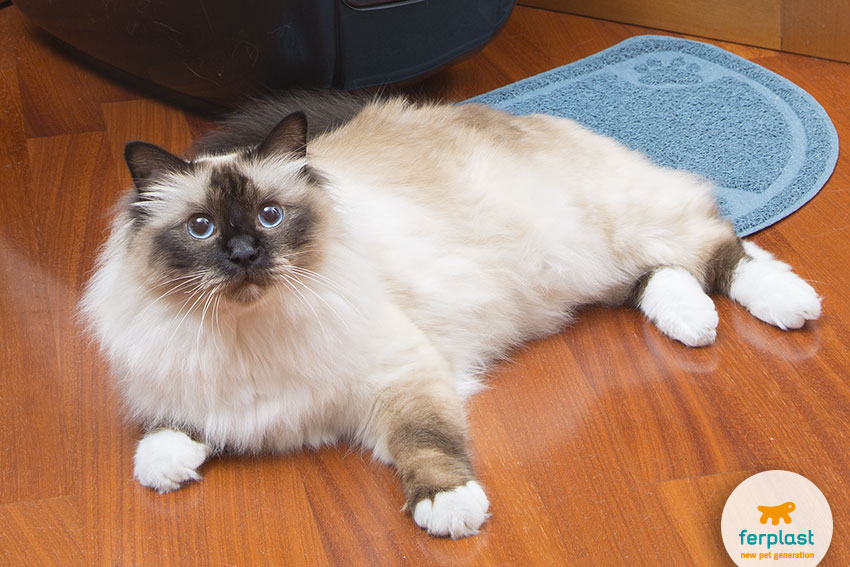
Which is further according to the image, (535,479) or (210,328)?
(535,479)

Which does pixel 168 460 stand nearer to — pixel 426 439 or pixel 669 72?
pixel 426 439

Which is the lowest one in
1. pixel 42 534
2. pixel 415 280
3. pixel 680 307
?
pixel 42 534

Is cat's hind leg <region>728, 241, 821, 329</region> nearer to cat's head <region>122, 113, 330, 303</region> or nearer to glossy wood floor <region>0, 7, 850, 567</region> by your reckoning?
glossy wood floor <region>0, 7, 850, 567</region>

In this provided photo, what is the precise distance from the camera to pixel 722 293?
2004 mm

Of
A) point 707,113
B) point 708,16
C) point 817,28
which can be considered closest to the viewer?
point 707,113

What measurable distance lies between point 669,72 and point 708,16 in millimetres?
341

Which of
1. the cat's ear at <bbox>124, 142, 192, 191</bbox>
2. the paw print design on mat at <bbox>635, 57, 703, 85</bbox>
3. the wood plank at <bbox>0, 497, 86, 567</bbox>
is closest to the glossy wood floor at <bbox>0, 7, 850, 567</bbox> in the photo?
the wood plank at <bbox>0, 497, 86, 567</bbox>

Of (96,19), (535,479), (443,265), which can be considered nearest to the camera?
(535,479)

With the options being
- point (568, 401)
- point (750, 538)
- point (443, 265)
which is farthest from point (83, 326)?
point (750, 538)

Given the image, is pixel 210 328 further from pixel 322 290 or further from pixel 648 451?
pixel 648 451

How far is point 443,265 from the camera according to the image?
69.2 inches

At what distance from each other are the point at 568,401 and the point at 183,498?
2.36 ft

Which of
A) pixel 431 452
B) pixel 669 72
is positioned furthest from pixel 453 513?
pixel 669 72

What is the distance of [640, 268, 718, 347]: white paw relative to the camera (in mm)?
1855
